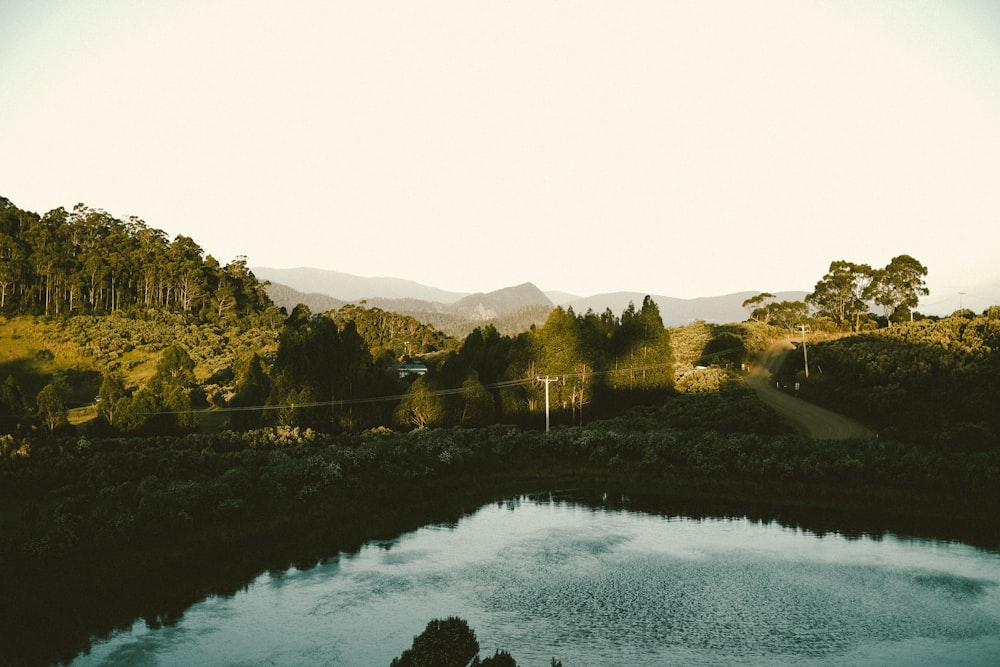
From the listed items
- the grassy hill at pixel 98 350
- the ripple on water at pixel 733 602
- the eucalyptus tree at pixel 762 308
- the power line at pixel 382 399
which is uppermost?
the eucalyptus tree at pixel 762 308

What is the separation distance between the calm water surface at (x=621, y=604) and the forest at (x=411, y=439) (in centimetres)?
249

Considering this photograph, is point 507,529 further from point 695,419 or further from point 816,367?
point 816,367

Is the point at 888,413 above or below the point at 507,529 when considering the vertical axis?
above

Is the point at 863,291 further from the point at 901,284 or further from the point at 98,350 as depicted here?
the point at 98,350

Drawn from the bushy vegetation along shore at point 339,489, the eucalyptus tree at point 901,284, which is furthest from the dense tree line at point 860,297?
the bushy vegetation along shore at point 339,489

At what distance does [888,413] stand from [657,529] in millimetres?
30169

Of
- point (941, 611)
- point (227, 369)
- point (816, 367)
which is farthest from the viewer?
point (227, 369)

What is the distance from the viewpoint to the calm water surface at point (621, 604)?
20.1 m

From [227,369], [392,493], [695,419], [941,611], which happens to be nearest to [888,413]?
[695,419]

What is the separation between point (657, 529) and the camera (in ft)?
114

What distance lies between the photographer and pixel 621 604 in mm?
24125

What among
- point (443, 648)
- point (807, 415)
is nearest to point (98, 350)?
point (807, 415)

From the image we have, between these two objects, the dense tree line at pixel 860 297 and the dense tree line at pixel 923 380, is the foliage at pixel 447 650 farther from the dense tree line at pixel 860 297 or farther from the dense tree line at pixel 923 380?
the dense tree line at pixel 860 297

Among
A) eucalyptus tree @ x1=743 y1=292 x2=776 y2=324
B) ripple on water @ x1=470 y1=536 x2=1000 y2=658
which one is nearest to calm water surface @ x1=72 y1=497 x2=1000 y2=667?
ripple on water @ x1=470 y1=536 x2=1000 y2=658
